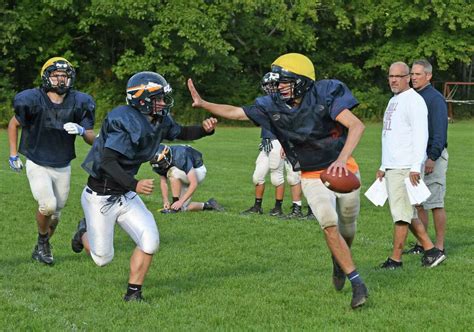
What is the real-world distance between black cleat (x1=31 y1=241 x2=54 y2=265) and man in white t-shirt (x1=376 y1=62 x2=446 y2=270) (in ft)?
10.0

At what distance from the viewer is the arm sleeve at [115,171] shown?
18.1 ft

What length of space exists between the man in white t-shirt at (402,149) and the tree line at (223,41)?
25.3m

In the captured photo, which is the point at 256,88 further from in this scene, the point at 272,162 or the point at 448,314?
the point at 448,314

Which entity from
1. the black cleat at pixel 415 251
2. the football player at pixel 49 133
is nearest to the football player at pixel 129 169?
the football player at pixel 49 133

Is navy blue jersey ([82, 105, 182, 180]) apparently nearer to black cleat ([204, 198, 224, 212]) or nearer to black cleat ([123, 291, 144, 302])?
black cleat ([123, 291, 144, 302])

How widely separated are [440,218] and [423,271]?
3.29 feet

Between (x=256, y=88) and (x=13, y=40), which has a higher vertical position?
(x=13, y=40)

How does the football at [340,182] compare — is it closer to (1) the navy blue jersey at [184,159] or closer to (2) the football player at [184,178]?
(2) the football player at [184,178]

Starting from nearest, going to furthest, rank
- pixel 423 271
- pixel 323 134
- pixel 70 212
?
pixel 323 134 → pixel 423 271 → pixel 70 212

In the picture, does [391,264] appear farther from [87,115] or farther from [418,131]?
[87,115]

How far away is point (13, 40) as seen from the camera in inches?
Result: 1249

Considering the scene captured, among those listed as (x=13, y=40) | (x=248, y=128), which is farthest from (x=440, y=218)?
(x=13, y=40)

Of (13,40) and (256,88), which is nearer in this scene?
(13,40)

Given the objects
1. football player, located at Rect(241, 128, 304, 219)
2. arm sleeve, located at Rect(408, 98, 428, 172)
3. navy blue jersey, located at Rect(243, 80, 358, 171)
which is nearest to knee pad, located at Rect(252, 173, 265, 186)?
football player, located at Rect(241, 128, 304, 219)
